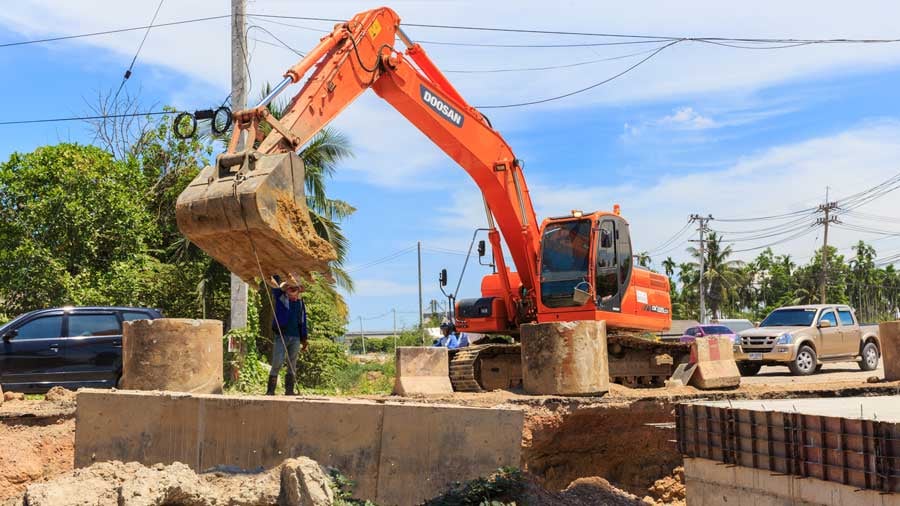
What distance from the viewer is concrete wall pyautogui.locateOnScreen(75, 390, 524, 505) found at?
24.8ft

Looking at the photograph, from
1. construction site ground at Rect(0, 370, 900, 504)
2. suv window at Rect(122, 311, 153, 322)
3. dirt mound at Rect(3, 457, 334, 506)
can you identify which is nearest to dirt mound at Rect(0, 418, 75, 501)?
construction site ground at Rect(0, 370, 900, 504)

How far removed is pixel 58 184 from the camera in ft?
69.8

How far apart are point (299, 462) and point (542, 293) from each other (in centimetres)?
759

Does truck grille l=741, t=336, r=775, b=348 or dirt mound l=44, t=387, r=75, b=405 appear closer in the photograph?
dirt mound l=44, t=387, r=75, b=405

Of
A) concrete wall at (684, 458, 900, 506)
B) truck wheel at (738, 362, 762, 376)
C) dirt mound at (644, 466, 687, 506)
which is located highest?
truck wheel at (738, 362, 762, 376)

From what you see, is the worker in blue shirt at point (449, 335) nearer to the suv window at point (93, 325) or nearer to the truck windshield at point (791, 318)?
the suv window at point (93, 325)

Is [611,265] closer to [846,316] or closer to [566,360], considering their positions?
[566,360]

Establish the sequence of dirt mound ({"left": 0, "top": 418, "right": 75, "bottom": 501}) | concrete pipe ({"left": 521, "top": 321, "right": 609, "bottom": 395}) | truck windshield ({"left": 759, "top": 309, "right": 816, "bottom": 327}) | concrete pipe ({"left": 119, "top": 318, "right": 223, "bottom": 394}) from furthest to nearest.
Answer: truck windshield ({"left": 759, "top": 309, "right": 816, "bottom": 327}) → concrete pipe ({"left": 521, "top": 321, "right": 609, "bottom": 395}) → concrete pipe ({"left": 119, "top": 318, "right": 223, "bottom": 394}) → dirt mound ({"left": 0, "top": 418, "right": 75, "bottom": 501})

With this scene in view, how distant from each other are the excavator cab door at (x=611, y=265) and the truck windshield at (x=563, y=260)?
0.65 ft

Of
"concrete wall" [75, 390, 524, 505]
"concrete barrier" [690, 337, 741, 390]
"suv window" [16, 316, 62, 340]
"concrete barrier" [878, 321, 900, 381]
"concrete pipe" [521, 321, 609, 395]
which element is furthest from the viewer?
"suv window" [16, 316, 62, 340]

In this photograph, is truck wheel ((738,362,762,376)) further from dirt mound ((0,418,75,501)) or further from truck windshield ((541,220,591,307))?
dirt mound ((0,418,75,501))

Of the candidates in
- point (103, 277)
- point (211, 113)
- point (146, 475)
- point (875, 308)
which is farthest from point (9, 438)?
point (875, 308)

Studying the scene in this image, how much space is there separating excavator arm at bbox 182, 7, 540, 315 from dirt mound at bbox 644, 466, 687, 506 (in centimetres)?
429

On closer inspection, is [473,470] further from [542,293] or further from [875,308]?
[875,308]
